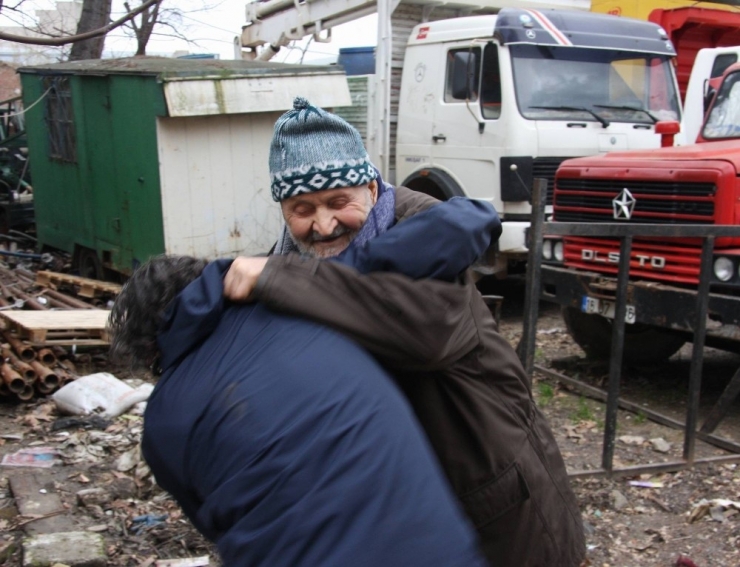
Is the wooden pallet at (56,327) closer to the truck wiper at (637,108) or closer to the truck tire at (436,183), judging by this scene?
the truck tire at (436,183)

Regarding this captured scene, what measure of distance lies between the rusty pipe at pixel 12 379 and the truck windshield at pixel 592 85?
5.08m

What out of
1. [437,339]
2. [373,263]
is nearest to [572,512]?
[437,339]

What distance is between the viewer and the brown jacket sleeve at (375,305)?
132cm

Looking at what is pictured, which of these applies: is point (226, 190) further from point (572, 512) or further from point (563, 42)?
point (572, 512)

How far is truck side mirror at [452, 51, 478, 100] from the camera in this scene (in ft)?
27.4

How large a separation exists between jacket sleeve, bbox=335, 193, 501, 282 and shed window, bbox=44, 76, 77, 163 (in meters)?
8.82

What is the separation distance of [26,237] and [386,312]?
491 inches

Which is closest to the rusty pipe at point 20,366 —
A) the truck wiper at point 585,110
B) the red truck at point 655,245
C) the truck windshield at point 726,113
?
the red truck at point 655,245

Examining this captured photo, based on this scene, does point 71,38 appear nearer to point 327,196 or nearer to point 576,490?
point 327,196

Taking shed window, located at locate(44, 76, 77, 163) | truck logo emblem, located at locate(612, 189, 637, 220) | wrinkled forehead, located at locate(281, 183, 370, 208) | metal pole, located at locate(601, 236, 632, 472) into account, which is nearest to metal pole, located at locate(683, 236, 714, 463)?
metal pole, located at locate(601, 236, 632, 472)

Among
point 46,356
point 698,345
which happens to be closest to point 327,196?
point 698,345

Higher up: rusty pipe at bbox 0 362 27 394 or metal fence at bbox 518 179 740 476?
metal fence at bbox 518 179 740 476

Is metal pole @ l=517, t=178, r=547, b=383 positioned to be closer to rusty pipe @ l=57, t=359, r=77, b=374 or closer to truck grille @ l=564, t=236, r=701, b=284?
truck grille @ l=564, t=236, r=701, b=284

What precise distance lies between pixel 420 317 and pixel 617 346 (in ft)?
10.8
